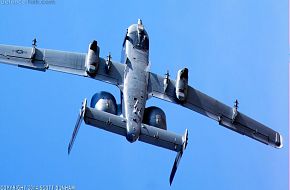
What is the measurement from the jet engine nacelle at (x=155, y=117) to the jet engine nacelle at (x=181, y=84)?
231 cm

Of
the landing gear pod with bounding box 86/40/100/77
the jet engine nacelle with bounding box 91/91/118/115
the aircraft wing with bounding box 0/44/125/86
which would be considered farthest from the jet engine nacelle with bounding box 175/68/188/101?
the landing gear pod with bounding box 86/40/100/77

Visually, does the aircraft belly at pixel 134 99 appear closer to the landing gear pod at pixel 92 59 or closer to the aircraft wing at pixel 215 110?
the aircraft wing at pixel 215 110

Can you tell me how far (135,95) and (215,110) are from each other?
22.0 ft

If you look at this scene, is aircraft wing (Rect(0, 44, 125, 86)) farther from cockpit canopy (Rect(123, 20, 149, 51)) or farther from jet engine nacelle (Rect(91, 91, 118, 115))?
jet engine nacelle (Rect(91, 91, 118, 115))

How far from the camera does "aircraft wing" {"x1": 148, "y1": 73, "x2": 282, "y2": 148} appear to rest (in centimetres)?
3750

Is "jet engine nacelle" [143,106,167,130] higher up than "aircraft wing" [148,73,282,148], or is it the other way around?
"aircraft wing" [148,73,282,148]

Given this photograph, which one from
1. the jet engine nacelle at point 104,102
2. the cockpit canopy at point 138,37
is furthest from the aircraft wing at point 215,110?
the jet engine nacelle at point 104,102

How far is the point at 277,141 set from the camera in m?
40.4

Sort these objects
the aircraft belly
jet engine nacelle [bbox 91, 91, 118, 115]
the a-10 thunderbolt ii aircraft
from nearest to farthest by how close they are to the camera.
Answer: the aircraft belly, the a-10 thunderbolt ii aircraft, jet engine nacelle [bbox 91, 91, 118, 115]

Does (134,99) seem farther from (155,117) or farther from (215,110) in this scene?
(215,110)

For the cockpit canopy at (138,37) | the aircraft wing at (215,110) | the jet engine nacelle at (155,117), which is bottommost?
the jet engine nacelle at (155,117)

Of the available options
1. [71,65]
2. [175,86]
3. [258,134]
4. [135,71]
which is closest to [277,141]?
[258,134]

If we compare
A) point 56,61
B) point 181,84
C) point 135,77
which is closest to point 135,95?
point 135,77

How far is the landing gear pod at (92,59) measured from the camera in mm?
35688
